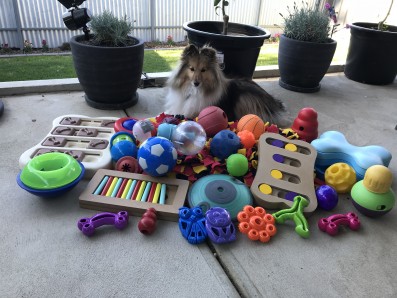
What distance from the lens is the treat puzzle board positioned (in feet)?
6.63

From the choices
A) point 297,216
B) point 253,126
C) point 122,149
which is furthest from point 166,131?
point 297,216

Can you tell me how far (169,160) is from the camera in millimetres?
1846

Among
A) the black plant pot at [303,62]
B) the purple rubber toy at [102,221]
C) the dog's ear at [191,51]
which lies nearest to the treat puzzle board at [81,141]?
the purple rubber toy at [102,221]

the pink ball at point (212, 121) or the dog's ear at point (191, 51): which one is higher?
the dog's ear at point (191, 51)

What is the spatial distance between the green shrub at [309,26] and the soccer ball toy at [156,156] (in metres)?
2.48

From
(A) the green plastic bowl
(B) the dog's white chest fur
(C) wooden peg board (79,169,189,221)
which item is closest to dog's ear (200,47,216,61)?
(B) the dog's white chest fur

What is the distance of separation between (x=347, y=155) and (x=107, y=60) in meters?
1.97

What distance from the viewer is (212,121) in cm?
227

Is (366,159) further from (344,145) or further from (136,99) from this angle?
(136,99)

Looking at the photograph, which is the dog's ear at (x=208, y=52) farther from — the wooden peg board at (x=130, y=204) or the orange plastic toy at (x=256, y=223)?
the orange plastic toy at (x=256, y=223)

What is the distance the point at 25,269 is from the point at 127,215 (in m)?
0.50

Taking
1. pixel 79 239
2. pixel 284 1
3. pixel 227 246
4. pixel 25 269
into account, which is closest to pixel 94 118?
pixel 79 239

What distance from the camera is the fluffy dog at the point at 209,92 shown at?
2557 mm

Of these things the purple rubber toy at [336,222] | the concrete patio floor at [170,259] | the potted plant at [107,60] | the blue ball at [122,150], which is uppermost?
the potted plant at [107,60]
